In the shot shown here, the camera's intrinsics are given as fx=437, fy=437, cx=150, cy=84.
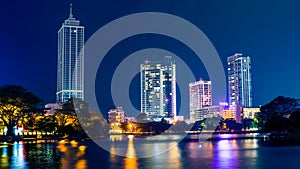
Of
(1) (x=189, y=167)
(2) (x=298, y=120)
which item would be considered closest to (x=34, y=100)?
(2) (x=298, y=120)

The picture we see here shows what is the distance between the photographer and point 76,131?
78812mm

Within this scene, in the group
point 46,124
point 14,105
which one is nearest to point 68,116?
point 46,124

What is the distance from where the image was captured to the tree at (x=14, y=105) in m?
68.4

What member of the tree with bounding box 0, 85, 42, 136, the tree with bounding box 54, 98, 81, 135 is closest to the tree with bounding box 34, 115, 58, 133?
the tree with bounding box 54, 98, 81, 135

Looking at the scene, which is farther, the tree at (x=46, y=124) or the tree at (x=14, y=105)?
the tree at (x=46, y=124)

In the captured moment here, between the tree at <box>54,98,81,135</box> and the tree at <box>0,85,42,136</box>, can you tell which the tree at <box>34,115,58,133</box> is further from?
the tree at <box>0,85,42,136</box>

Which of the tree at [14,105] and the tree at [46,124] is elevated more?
the tree at [14,105]

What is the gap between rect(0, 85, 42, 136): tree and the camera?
68.4 metres

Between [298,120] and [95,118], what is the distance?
39595 millimetres

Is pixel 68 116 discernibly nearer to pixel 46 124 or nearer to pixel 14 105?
pixel 46 124

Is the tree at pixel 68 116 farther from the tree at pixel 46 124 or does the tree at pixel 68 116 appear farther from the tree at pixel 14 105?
the tree at pixel 14 105

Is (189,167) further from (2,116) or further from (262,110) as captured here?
(262,110)

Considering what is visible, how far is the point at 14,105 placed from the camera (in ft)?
226

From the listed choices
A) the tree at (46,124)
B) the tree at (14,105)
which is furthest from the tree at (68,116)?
the tree at (14,105)
